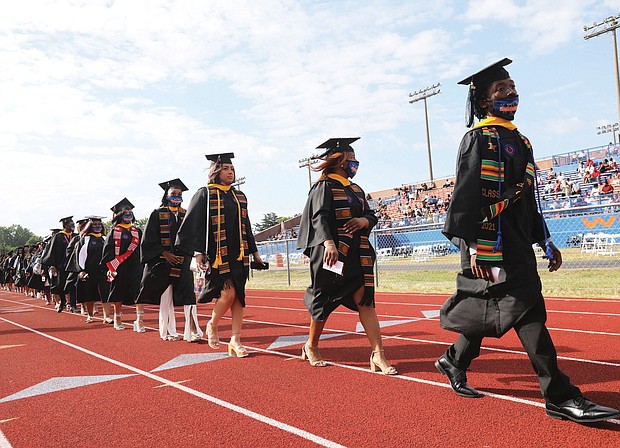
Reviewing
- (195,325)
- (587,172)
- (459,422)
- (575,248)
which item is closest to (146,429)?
(459,422)

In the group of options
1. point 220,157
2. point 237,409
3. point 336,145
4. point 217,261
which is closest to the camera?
point 237,409

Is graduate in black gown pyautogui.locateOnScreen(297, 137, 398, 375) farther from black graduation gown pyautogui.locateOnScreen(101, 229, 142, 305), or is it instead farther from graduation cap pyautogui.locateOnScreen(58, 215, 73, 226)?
graduation cap pyautogui.locateOnScreen(58, 215, 73, 226)

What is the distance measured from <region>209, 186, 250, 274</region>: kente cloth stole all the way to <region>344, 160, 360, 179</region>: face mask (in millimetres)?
1709

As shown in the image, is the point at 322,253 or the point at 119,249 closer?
the point at 322,253

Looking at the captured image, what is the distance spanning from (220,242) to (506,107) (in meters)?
3.60

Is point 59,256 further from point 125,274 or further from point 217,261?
point 217,261

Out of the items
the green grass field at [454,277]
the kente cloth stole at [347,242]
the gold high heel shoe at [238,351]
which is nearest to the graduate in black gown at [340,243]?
the kente cloth stole at [347,242]

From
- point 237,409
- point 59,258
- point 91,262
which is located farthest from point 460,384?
point 59,258

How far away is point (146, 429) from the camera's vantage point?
11.7 ft

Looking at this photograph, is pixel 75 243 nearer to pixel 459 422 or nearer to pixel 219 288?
pixel 219 288

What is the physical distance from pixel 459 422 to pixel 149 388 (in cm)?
269

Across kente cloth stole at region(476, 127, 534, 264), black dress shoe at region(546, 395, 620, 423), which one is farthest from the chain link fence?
black dress shoe at region(546, 395, 620, 423)

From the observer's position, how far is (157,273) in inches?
305

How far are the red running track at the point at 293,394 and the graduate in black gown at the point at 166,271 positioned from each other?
0.48 meters
